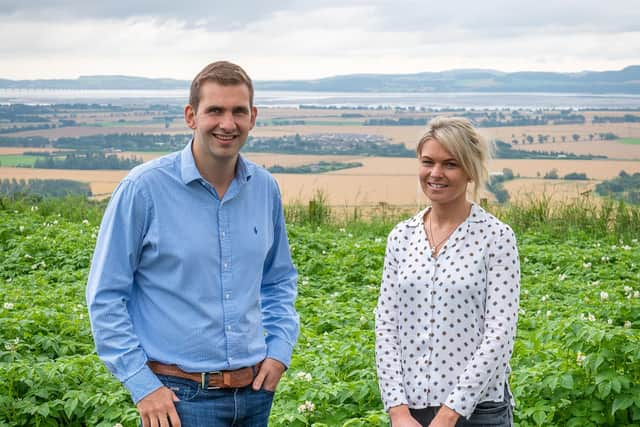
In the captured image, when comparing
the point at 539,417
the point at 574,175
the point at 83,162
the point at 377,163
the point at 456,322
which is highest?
the point at 456,322

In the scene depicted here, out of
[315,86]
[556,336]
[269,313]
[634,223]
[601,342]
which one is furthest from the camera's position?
[315,86]

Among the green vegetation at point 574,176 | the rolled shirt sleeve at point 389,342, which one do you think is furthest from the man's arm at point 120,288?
the green vegetation at point 574,176

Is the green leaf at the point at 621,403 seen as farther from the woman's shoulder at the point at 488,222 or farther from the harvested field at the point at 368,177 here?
the harvested field at the point at 368,177

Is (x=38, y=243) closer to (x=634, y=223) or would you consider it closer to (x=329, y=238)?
(x=329, y=238)

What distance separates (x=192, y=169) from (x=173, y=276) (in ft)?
1.25

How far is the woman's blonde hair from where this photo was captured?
299cm

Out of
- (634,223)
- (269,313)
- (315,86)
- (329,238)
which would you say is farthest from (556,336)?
(315,86)

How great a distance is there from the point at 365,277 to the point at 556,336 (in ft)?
13.8

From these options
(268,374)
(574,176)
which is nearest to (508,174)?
(574,176)

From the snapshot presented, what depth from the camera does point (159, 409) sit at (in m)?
2.77

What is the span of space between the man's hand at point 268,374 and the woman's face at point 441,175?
84 cm

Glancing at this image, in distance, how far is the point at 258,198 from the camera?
3143 mm

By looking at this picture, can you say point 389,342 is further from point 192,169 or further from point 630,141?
point 630,141

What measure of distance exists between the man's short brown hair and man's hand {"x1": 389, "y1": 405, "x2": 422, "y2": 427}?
4.17 feet
